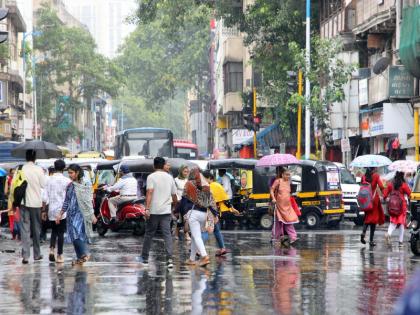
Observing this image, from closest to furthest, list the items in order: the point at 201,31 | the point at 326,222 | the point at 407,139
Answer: the point at 326,222 < the point at 407,139 < the point at 201,31

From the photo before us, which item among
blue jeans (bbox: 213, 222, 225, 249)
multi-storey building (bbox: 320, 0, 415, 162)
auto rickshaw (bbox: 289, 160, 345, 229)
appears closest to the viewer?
blue jeans (bbox: 213, 222, 225, 249)

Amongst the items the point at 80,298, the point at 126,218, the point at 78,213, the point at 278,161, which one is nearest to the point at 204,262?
the point at 78,213

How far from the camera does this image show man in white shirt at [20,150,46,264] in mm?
19281

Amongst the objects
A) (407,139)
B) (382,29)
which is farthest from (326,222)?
(382,29)

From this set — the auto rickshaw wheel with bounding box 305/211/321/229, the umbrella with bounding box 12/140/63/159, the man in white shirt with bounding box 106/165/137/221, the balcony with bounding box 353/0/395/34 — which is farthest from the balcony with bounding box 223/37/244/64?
the man in white shirt with bounding box 106/165/137/221

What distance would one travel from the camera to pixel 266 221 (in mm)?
33500

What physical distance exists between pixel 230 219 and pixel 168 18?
3207 cm

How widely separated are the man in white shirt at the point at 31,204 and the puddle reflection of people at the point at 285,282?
376 centimetres

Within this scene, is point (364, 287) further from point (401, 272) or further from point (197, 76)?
point (197, 76)

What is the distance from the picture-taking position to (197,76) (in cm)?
11400

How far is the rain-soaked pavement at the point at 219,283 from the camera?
1284cm

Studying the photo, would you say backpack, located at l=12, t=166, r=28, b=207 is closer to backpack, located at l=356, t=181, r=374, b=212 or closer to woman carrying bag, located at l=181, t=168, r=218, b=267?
woman carrying bag, located at l=181, t=168, r=218, b=267

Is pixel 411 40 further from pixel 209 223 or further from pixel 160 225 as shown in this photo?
pixel 160 225

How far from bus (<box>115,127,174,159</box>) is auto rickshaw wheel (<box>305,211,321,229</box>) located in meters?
21.1
